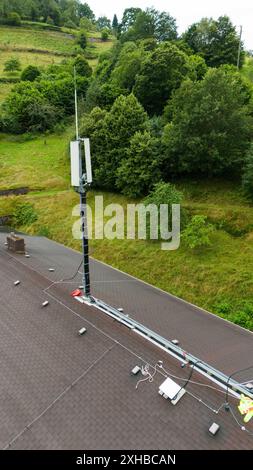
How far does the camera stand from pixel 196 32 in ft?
154

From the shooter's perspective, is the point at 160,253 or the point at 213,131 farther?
the point at 213,131

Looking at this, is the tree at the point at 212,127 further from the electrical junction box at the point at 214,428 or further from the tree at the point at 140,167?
the electrical junction box at the point at 214,428

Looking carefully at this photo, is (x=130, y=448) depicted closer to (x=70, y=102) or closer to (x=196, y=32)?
(x=70, y=102)

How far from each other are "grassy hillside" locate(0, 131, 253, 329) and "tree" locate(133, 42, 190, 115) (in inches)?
486

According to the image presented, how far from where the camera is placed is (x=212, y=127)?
2238 cm

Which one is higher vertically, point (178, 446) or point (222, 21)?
point (222, 21)

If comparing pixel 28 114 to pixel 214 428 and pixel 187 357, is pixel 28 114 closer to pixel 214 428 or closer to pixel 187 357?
pixel 187 357

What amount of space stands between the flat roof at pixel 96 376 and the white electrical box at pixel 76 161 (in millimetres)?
3745

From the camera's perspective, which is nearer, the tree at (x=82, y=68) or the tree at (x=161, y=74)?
the tree at (x=161, y=74)

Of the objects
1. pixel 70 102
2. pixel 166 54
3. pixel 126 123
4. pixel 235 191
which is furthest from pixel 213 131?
pixel 70 102

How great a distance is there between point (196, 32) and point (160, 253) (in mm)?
40235

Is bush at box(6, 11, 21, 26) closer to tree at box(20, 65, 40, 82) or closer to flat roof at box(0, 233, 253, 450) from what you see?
tree at box(20, 65, 40, 82)

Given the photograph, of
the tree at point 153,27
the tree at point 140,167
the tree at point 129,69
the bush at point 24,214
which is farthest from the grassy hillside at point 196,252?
the tree at point 153,27

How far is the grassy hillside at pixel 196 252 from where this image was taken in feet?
54.9
